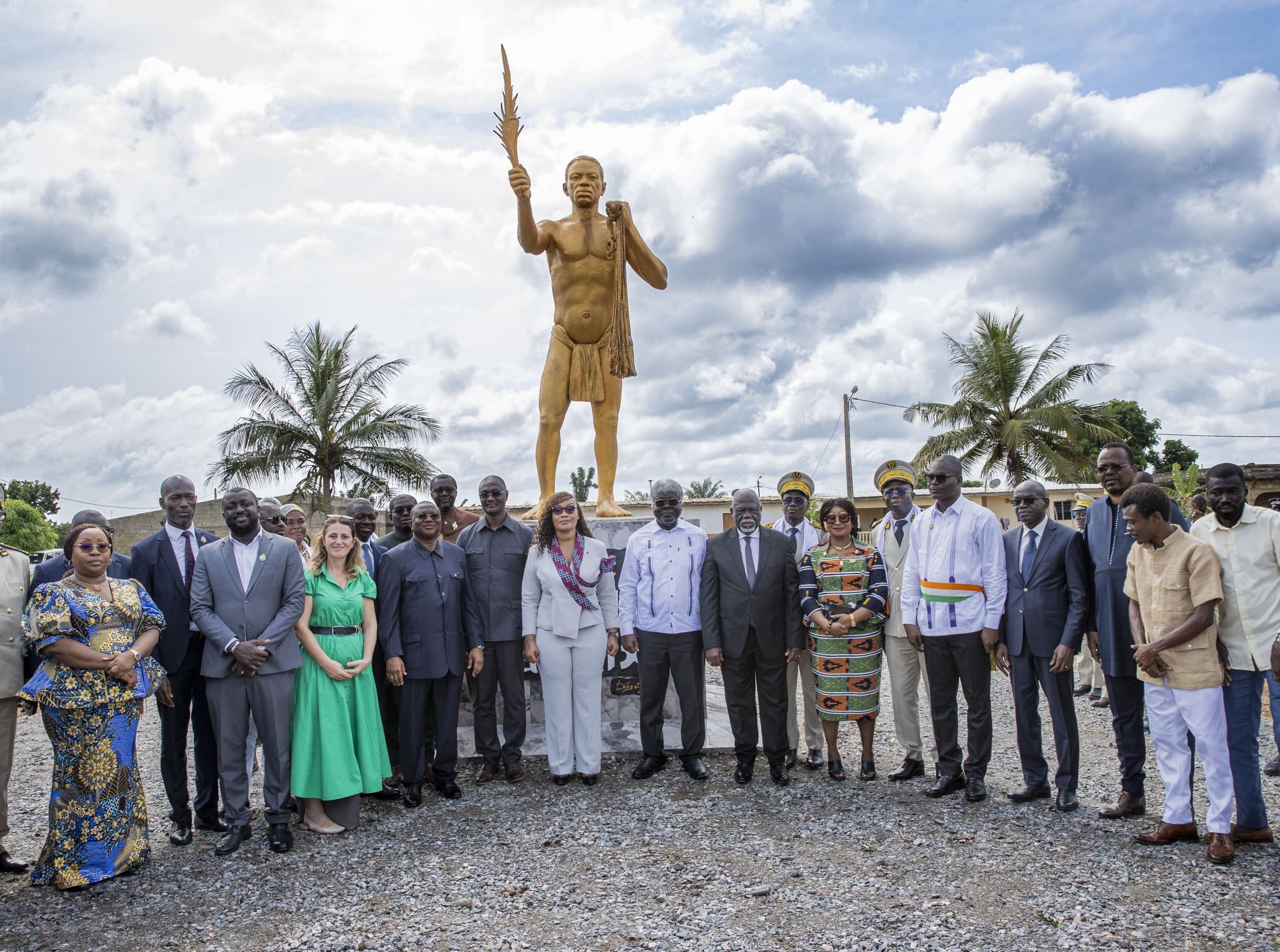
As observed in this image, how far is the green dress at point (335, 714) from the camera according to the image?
4.69 m

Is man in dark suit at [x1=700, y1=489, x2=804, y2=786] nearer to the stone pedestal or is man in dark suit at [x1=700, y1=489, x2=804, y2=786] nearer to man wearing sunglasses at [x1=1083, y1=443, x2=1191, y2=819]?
the stone pedestal

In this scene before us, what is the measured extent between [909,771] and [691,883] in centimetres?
207

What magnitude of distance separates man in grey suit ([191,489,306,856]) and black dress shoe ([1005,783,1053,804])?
381 centimetres

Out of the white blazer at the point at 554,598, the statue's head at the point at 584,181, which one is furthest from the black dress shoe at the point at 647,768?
the statue's head at the point at 584,181

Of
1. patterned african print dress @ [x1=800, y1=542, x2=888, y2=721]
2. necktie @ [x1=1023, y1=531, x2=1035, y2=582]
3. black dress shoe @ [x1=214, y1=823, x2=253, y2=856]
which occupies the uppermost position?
necktie @ [x1=1023, y1=531, x2=1035, y2=582]

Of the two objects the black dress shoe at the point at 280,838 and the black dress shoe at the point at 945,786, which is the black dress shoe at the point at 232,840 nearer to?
the black dress shoe at the point at 280,838

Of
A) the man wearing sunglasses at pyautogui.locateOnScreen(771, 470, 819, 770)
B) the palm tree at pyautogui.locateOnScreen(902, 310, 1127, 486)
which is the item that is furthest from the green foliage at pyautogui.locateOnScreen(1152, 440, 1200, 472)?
the man wearing sunglasses at pyautogui.locateOnScreen(771, 470, 819, 770)

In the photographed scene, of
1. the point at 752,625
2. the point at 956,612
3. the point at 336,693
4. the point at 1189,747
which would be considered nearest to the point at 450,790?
the point at 336,693

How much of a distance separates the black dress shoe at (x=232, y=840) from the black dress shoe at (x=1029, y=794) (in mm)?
4029

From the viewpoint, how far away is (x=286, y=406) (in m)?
16.9

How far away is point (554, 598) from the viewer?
5.57m

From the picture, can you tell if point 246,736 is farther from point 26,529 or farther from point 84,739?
point 26,529

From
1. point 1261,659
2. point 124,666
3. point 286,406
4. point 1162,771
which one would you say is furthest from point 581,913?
point 286,406

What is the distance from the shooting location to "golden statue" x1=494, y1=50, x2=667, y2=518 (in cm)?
668
